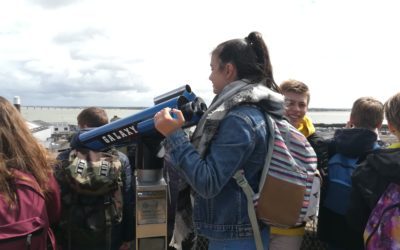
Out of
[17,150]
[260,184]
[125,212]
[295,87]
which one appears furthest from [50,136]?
[260,184]

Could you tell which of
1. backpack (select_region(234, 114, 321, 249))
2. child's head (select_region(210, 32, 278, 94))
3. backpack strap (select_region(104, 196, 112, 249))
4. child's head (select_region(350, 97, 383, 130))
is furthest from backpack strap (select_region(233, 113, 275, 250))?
backpack strap (select_region(104, 196, 112, 249))

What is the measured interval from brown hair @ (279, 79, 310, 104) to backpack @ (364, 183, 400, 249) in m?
1.30

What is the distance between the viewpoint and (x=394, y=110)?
6.90 feet

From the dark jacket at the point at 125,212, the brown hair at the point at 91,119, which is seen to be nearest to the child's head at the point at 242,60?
the dark jacket at the point at 125,212

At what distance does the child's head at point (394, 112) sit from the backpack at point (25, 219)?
2.05 metres

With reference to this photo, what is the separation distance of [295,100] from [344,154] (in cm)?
63

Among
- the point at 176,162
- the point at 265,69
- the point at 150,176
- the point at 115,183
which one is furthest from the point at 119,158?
the point at 265,69

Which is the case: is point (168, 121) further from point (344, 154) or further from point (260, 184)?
point (344, 154)

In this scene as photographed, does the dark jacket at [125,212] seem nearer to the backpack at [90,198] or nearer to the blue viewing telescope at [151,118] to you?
the backpack at [90,198]

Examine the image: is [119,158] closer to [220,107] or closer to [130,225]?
[130,225]

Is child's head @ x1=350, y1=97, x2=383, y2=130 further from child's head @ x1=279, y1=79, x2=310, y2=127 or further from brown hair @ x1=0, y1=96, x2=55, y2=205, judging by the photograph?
brown hair @ x1=0, y1=96, x2=55, y2=205

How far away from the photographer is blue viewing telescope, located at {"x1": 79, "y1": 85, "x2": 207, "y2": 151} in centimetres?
189

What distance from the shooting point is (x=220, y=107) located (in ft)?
5.73

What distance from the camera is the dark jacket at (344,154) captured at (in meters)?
2.58
